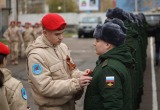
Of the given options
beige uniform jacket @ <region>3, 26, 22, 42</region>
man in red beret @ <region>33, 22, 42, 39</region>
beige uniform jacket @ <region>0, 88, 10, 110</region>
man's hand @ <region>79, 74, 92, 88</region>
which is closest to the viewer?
beige uniform jacket @ <region>0, 88, 10, 110</region>

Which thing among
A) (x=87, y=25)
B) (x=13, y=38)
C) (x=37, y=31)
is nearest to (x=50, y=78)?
(x=13, y=38)

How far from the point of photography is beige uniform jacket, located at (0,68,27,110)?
12.2 feet

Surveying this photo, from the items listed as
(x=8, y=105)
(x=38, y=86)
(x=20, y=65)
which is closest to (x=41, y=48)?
(x=38, y=86)

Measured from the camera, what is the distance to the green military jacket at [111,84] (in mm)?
3580

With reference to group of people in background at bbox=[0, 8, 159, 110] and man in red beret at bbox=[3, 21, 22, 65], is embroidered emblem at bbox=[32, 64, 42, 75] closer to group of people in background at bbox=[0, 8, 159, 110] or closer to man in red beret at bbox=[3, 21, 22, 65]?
group of people in background at bbox=[0, 8, 159, 110]

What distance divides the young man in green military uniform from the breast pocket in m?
0.43

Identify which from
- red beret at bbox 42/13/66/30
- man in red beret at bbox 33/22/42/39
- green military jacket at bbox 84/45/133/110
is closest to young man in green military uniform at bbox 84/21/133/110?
green military jacket at bbox 84/45/133/110

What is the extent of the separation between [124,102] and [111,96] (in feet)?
0.72

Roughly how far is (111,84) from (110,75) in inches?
3.0

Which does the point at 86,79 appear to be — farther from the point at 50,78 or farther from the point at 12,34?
the point at 12,34

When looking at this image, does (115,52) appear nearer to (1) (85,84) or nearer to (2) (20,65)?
(1) (85,84)

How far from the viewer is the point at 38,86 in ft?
13.0

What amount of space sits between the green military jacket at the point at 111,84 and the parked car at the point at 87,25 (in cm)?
3387

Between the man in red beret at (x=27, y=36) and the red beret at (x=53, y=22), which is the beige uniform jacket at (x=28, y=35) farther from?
the red beret at (x=53, y=22)
